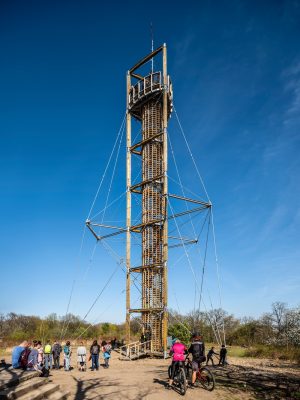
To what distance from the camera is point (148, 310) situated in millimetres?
23719

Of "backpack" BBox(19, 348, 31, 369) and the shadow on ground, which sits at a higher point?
"backpack" BBox(19, 348, 31, 369)

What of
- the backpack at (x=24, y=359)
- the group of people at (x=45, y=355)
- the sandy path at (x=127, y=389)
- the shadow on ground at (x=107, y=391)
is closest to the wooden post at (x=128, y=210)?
the group of people at (x=45, y=355)

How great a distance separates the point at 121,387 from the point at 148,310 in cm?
1212

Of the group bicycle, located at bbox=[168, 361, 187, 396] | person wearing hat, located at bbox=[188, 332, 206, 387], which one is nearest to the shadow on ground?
bicycle, located at bbox=[168, 361, 187, 396]

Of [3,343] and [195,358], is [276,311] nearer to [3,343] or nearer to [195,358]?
[3,343]

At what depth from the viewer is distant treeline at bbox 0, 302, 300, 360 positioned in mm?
30438

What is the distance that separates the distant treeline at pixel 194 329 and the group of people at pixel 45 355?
5.22 m

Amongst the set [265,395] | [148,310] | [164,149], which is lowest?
[265,395]

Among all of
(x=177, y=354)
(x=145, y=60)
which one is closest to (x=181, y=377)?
(x=177, y=354)

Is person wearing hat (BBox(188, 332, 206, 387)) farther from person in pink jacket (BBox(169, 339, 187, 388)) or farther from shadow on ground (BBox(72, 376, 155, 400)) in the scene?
shadow on ground (BBox(72, 376, 155, 400))

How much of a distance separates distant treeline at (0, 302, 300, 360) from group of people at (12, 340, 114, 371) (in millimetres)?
5218

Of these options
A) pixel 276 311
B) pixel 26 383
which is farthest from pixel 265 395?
pixel 276 311

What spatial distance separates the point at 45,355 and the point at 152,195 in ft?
42.5

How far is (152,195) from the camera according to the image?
25.7m
